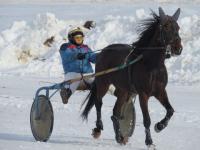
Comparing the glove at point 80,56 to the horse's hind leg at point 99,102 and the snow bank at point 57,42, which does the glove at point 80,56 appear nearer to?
the horse's hind leg at point 99,102

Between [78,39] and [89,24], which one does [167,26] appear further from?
[89,24]

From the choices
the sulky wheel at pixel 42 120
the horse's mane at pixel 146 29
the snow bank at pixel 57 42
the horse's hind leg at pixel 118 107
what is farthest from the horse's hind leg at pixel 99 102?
the snow bank at pixel 57 42

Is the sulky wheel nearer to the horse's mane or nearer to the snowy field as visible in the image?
the snowy field

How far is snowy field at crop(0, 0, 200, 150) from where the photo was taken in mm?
9203

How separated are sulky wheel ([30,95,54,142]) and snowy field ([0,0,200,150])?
199mm

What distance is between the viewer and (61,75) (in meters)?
19.3

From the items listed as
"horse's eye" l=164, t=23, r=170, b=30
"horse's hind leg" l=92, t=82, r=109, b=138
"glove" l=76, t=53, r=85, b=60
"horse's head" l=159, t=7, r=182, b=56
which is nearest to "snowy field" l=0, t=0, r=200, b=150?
"horse's hind leg" l=92, t=82, r=109, b=138

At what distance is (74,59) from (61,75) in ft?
32.5

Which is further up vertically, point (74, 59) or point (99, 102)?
→ point (74, 59)

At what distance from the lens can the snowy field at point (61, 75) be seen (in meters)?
9.20

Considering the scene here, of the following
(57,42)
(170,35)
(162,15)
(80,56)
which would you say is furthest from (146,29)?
(57,42)

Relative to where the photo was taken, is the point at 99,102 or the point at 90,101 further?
the point at 90,101

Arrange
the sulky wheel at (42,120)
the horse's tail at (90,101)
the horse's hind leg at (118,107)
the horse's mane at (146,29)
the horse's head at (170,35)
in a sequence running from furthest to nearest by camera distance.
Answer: the horse's tail at (90,101), the sulky wheel at (42,120), the horse's hind leg at (118,107), the horse's mane at (146,29), the horse's head at (170,35)

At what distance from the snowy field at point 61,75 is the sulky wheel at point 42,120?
0.20 metres
